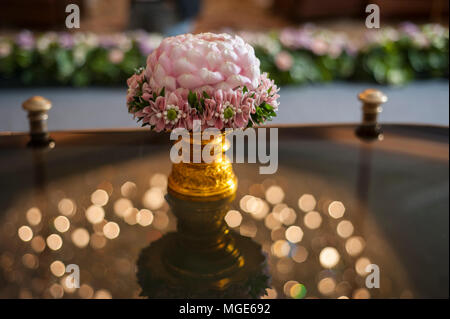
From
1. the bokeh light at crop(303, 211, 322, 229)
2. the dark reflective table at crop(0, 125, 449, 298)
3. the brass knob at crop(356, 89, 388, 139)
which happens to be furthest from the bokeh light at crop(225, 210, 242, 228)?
the brass knob at crop(356, 89, 388, 139)

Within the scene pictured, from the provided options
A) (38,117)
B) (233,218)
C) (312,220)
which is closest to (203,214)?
(233,218)

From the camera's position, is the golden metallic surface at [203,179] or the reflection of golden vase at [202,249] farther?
the golden metallic surface at [203,179]

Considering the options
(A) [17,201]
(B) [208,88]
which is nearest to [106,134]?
(A) [17,201]

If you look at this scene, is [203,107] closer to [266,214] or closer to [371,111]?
[266,214]

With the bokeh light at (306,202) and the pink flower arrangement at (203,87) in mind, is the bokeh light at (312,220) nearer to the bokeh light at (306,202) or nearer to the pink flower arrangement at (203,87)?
the bokeh light at (306,202)

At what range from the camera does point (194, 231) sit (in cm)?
83

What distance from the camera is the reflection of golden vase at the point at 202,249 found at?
0.69m

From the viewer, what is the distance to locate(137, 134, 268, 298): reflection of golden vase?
2.27ft

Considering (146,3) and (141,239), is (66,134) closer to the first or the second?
(141,239)

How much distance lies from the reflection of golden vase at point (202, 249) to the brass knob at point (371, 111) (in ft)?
1.62

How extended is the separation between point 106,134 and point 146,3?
71.3 inches

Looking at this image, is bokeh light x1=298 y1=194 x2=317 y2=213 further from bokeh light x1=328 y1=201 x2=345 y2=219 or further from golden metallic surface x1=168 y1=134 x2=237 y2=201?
golden metallic surface x1=168 y1=134 x2=237 y2=201

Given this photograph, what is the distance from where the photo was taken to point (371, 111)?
1238 mm

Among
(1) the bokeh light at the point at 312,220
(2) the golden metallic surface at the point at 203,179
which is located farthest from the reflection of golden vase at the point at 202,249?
(1) the bokeh light at the point at 312,220
